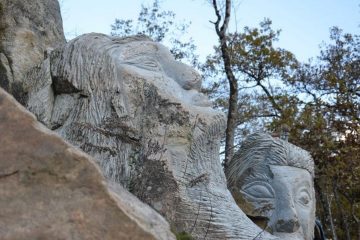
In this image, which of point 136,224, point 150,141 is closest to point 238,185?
point 150,141

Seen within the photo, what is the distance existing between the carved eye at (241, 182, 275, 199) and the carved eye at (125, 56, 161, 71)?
4.89 ft

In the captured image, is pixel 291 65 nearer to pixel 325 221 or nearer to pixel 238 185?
pixel 325 221

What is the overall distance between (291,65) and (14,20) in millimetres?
9006

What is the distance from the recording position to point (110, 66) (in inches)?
149

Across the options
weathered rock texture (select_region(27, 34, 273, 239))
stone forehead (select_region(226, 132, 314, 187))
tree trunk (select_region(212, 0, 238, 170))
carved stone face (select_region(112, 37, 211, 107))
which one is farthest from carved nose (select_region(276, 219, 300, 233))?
tree trunk (select_region(212, 0, 238, 170))

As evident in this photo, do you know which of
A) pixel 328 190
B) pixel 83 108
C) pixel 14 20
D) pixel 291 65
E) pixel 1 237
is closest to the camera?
pixel 1 237

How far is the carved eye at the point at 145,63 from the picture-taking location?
157 inches

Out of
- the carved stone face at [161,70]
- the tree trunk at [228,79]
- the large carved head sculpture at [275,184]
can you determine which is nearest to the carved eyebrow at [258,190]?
the large carved head sculpture at [275,184]

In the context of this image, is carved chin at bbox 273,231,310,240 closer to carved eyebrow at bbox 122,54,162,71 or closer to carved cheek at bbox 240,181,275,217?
carved cheek at bbox 240,181,275,217

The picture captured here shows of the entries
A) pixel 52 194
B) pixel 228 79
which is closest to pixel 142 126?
pixel 52 194

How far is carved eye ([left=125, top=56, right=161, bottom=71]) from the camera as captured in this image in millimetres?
3978

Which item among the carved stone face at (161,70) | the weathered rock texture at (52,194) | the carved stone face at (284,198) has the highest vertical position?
the carved stone face at (161,70)

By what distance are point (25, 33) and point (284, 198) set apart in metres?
2.65

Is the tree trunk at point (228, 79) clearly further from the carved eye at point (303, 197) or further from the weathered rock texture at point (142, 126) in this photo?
the weathered rock texture at point (142, 126)
